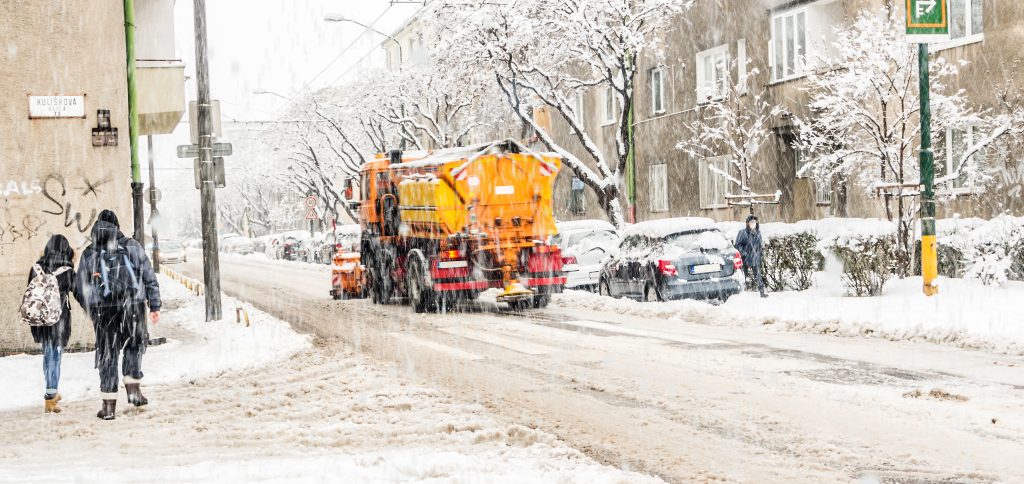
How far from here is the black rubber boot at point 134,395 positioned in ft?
30.2

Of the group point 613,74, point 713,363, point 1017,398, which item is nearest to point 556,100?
point 613,74

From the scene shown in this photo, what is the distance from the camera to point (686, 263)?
17734mm

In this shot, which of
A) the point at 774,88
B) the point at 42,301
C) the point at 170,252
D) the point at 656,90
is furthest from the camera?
the point at 170,252

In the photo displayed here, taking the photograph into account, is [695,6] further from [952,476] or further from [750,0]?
[952,476]

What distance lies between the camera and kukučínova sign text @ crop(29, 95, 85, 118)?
12633 mm

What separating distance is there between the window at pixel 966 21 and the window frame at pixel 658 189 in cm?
1243

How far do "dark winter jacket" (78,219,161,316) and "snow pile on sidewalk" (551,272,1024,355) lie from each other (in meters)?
8.20

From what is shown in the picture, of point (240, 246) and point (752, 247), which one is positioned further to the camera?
point (240, 246)

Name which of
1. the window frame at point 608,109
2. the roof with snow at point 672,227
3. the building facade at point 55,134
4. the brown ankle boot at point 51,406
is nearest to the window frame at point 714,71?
the window frame at point 608,109

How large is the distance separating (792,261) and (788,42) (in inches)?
390

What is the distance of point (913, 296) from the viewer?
49.1ft

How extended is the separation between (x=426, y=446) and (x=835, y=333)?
755 centimetres

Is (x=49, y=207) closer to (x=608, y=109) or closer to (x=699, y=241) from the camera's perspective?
(x=699, y=241)

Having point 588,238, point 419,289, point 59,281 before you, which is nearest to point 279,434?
point 59,281
